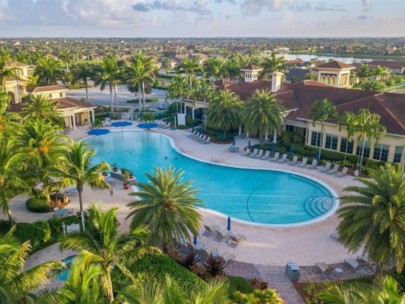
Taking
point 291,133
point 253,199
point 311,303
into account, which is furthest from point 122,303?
point 291,133

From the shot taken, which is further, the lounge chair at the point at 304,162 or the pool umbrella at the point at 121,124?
the pool umbrella at the point at 121,124

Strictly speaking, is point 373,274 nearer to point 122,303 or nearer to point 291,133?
point 122,303

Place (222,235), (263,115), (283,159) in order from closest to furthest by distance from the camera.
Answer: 1. (222,235)
2. (283,159)
3. (263,115)

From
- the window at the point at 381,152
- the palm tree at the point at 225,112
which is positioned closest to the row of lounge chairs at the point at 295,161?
the window at the point at 381,152

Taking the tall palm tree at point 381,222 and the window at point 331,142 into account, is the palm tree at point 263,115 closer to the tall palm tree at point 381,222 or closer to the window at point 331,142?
the window at point 331,142

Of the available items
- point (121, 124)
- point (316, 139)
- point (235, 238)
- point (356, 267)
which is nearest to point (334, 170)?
point (316, 139)

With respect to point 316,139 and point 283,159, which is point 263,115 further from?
point 316,139
